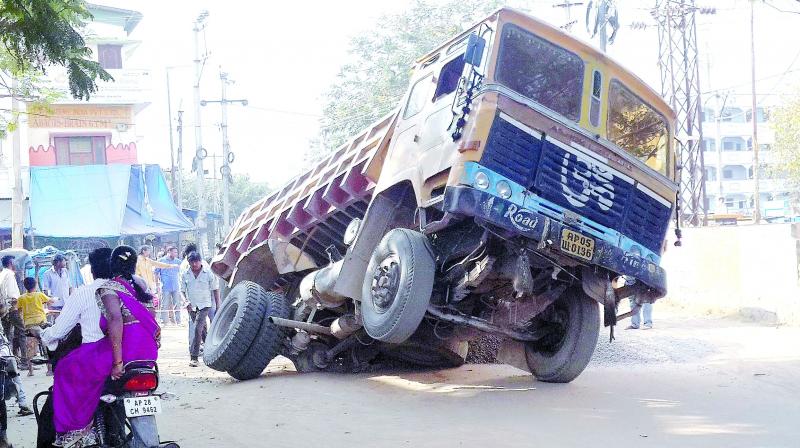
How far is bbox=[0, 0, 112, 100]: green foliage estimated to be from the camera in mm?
7316

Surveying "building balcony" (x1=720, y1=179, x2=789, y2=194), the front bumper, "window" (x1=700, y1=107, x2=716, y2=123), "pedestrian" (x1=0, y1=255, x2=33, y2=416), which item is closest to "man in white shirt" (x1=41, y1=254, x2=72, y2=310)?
"pedestrian" (x1=0, y1=255, x2=33, y2=416)

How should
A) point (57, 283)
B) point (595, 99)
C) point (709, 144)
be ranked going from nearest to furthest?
point (595, 99) → point (57, 283) → point (709, 144)

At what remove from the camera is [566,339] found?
8.31m

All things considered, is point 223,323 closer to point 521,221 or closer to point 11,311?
point 11,311

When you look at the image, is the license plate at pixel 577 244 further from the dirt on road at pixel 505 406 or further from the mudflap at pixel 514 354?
the mudflap at pixel 514 354

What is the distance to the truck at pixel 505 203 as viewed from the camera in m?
6.93

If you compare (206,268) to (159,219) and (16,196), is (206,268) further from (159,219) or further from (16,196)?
(159,219)

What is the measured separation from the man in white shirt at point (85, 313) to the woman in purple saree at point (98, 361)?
0.10 ft

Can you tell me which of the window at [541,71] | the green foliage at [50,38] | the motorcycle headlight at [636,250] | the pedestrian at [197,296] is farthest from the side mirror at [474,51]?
the pedestrian at [197,296]

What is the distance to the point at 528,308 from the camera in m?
8.08

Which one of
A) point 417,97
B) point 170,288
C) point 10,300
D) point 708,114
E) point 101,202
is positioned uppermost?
point 708,114

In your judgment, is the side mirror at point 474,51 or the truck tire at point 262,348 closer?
the side mirror at point 474,51

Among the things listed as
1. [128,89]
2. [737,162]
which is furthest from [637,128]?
[737,162]

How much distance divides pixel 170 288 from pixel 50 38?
14148mm
